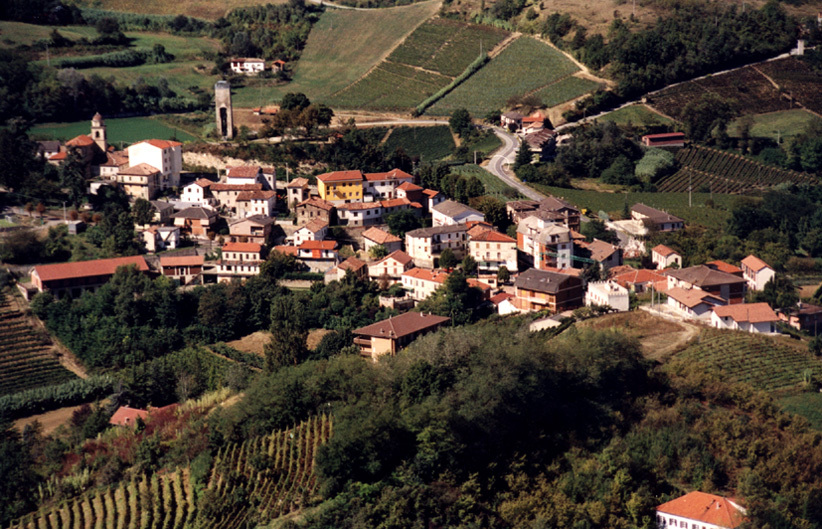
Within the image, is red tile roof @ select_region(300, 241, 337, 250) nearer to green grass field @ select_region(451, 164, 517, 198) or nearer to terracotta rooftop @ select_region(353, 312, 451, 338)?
terracotta rooftop @ select_region(353, 312, 451, 338)

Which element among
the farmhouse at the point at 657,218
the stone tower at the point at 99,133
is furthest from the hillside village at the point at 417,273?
the stone tower at the point at 99,133

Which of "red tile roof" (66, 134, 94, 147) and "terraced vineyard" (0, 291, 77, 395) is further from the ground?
"red tile roof" (66, 134, 94, 147)

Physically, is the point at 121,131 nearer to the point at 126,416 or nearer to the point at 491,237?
the point at 491,237

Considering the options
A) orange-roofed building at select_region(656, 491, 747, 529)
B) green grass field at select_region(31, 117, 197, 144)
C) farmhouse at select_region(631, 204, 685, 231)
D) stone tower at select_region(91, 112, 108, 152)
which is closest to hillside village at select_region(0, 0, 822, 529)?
orange-roofed building at select_region(656, 491, 747, 529)

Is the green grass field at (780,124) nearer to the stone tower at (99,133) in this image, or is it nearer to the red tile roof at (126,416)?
the stone tower at (99,133)

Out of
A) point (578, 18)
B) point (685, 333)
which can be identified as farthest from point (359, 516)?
point (578, 18)

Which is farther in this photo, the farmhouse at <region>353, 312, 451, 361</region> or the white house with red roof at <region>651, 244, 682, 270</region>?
the white house with red roof at <region>651, 244, 682, 270</region>

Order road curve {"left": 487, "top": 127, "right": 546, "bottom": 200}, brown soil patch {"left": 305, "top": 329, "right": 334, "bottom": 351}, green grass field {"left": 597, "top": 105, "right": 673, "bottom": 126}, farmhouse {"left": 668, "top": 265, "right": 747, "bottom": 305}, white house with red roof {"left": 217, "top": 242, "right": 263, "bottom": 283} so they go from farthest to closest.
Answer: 1. green grass field {"left": 597, "top": 105, "right": 673, "bottom": 126}
2. road curve {"left": 487, "top": 127, "right": 546, "bottom": 200}
3. white house with red roof {"left": 217, "top": 242, "right": 263, "bottom": 283}
4. farmhouse {"left": 668, "top": 265, "right": 747, "bottom": 305}
5. brown soil patch {"left": 305, "top": 329, "right": 334, "bottom": 351}

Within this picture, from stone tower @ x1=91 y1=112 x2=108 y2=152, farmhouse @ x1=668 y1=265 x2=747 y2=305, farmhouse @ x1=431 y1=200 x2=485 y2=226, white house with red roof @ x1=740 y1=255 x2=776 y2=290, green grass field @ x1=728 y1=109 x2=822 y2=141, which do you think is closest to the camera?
farmhouse @ x1=668 y1=265 x2=747 y2=305

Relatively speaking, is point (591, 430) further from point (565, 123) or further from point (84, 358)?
point (565, 123)
